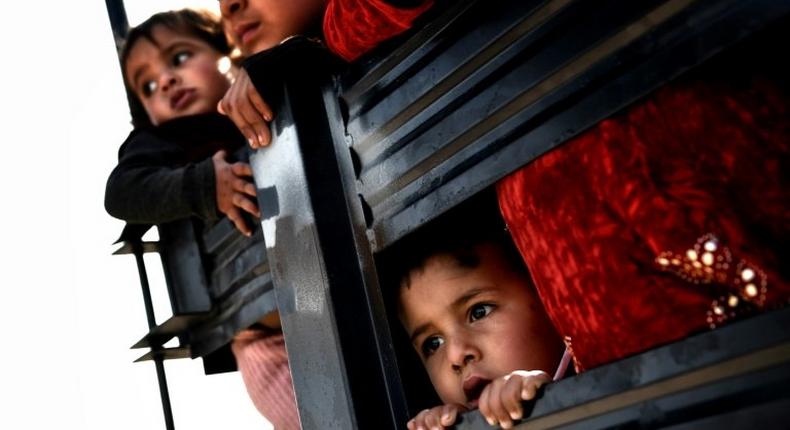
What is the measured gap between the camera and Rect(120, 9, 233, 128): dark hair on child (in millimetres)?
2594

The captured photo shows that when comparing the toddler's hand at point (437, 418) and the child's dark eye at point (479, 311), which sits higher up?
the child's dark eye at point (479, 311)

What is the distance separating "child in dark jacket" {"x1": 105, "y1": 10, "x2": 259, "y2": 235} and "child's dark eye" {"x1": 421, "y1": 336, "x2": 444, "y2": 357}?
0.36 metres

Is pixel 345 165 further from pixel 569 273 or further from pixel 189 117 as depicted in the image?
pixel 189 117

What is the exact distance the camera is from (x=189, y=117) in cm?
241

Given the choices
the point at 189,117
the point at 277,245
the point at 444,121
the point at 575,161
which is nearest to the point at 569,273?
the point at 575,161

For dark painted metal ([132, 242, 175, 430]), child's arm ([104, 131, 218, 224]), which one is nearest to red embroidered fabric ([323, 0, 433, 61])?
child's arm ([104, 131, 218, 224])

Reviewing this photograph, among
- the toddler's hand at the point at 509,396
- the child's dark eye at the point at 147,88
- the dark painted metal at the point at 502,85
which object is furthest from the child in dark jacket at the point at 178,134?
the toddler's hand at the point at 509,396

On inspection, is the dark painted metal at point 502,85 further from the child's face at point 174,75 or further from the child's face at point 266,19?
the child's face at point 174,75

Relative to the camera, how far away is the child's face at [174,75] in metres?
2.49

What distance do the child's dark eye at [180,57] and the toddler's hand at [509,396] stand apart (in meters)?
1.53

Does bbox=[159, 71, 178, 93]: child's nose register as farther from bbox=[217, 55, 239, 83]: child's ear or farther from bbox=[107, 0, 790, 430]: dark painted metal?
bbox=[107, 0, 790, 430]: dark painted metal

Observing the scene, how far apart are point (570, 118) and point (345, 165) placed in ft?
1.60

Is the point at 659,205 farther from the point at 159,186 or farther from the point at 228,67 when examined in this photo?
the point at 228,67

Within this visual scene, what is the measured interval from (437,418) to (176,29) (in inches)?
60.3
